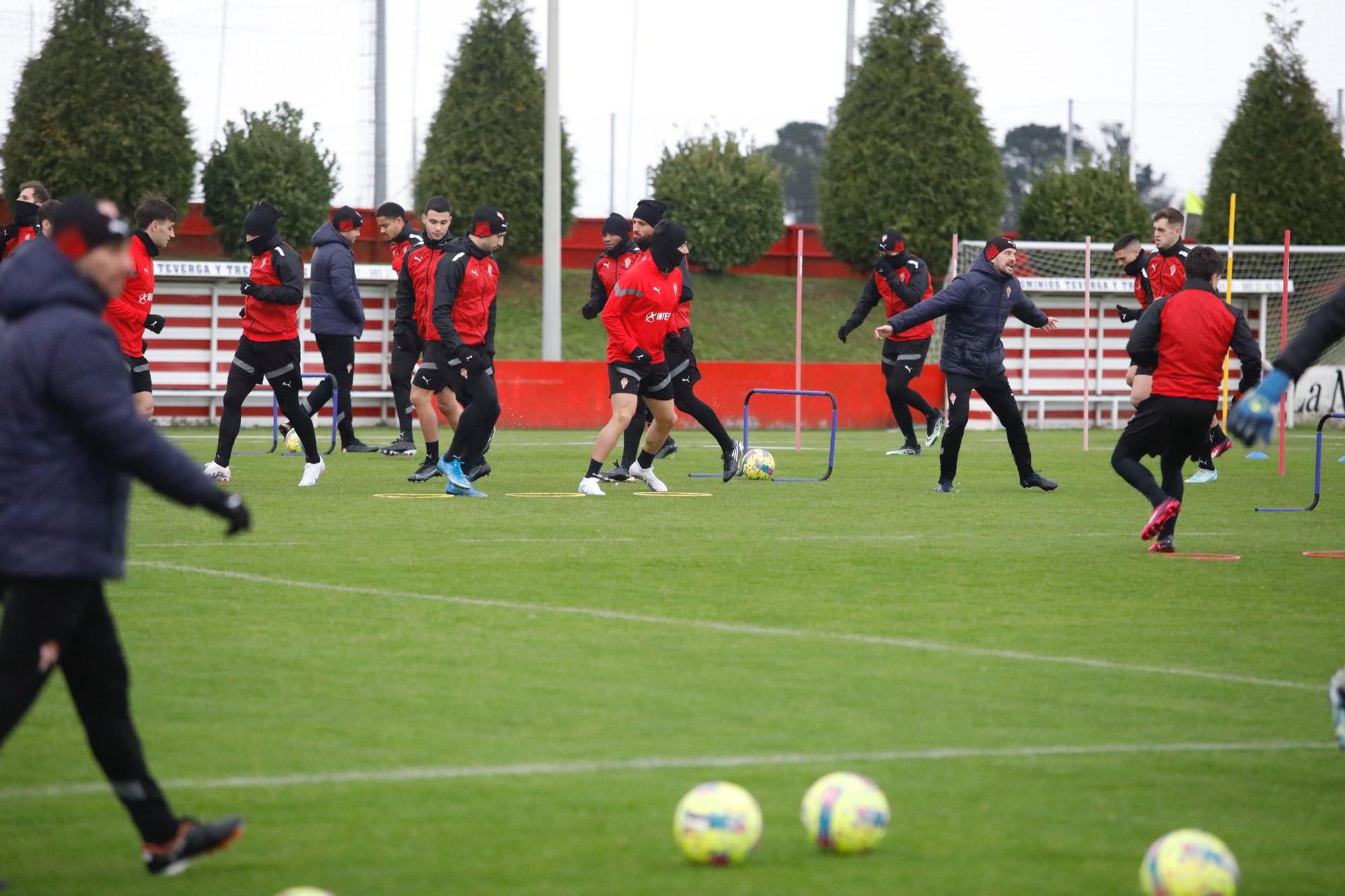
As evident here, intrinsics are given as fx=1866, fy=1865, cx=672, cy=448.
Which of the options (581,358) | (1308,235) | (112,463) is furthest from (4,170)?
(112,463)

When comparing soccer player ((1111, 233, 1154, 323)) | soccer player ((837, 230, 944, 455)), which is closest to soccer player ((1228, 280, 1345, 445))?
soccer player ((1111, 233, 1154, 323))

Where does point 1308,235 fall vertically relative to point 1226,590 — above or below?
above

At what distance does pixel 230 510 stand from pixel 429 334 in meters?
11.7

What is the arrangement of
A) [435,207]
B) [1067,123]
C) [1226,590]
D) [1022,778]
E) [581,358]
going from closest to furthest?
[1022,778], [1226,590], [435,207], [581,358], [1067,123]

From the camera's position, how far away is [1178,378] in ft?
38.9

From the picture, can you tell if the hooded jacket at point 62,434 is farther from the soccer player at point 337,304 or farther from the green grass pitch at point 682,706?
the soccer player at point 337,304

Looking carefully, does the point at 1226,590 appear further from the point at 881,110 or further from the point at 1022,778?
the point at 881,110

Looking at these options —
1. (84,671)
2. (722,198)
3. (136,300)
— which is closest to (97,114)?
(722,198)

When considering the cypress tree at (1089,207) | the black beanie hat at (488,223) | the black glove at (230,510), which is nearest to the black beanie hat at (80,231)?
the black glove at (230,510)

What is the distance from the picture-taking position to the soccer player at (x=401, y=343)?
19312 millimetres

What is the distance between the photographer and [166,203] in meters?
14.0

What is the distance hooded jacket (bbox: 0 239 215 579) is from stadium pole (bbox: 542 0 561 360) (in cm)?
2320

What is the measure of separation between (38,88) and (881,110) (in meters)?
15.7

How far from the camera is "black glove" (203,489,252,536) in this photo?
475 centimetres
